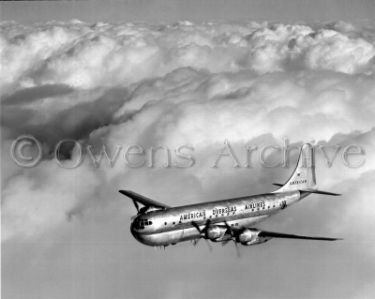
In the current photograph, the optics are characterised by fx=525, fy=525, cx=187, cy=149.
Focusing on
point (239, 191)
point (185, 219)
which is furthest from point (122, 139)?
point (185, 219)

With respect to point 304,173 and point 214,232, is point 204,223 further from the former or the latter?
point 304,173

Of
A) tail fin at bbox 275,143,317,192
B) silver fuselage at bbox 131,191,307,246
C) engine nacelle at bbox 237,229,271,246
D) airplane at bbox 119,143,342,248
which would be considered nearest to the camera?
silver fuselage at bbox 131,191,307,246

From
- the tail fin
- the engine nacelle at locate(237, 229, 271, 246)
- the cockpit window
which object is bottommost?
the engine nacelle at locate(237, 229, 271, 246)

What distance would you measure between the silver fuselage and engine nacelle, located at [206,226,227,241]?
6.90 feet

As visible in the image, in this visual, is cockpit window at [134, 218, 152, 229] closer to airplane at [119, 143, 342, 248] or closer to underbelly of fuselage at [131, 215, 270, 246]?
airplane at [119, 143, 342, 248]

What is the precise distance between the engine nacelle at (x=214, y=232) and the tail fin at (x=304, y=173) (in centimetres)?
2102

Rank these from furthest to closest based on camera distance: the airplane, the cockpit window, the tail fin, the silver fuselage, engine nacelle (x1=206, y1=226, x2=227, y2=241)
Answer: the tail fin < engine nacelle (x1=206, y1=226, x2=227, y2=241) < the airplane < the silver fuselage < the cockpit window

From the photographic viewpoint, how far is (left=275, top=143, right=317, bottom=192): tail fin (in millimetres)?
78750

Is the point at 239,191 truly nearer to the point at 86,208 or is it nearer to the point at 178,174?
the point at 178,174

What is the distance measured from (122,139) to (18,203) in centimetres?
4720

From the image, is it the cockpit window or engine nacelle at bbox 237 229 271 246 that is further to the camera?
engine nacelle at bbox 237 229 271 246

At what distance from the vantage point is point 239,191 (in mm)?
117500

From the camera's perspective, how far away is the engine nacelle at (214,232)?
59.7 m

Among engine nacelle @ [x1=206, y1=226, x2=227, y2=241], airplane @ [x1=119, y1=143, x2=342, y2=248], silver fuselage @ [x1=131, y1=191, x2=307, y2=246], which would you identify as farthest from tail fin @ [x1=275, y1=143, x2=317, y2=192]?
engine nacelle @ [x1=206, y1=226, x2=227, y2=241]
